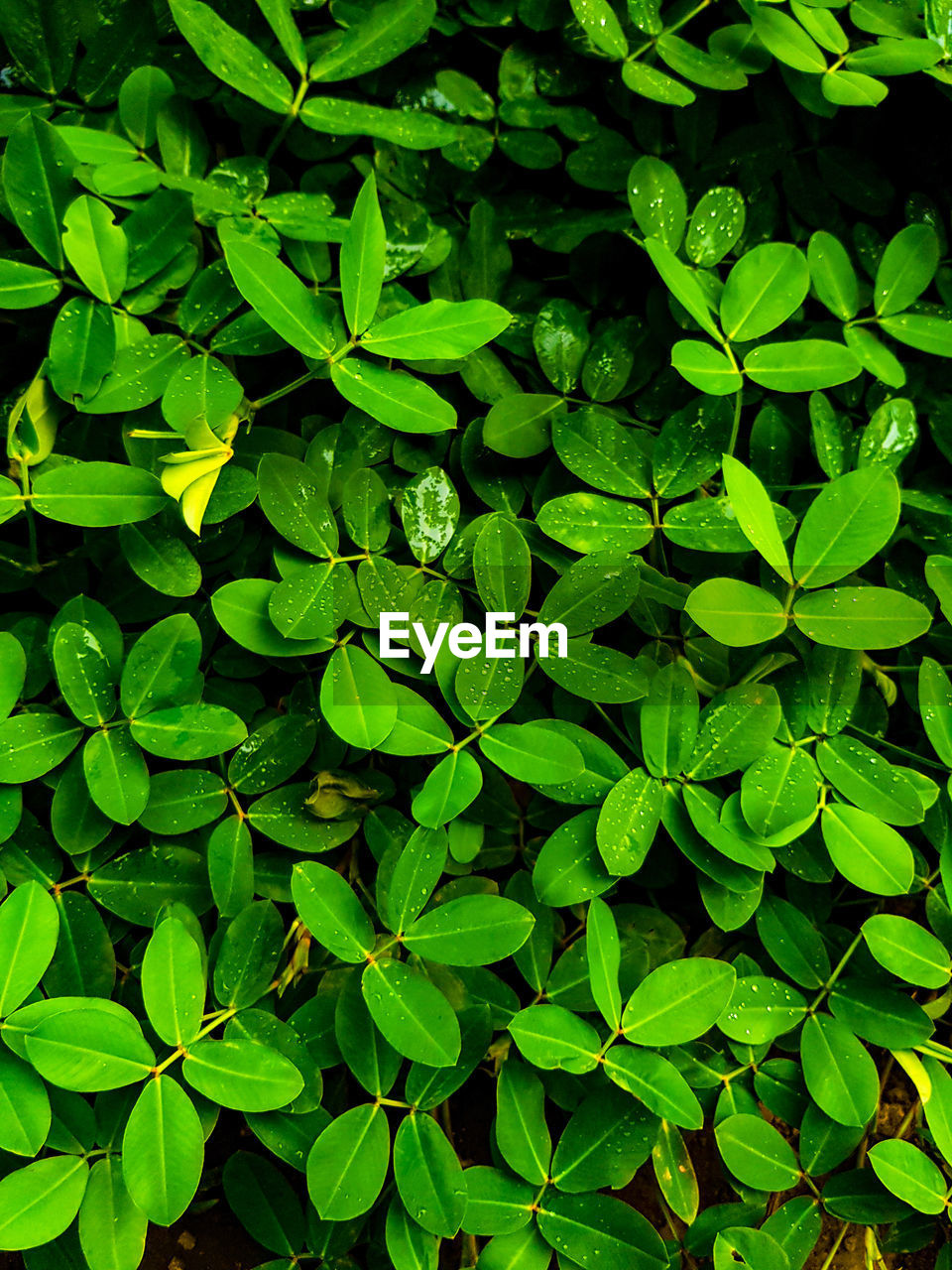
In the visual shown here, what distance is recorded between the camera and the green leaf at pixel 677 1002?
119 centimetres

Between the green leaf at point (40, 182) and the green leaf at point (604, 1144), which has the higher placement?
the green leaf at point (40, 182)

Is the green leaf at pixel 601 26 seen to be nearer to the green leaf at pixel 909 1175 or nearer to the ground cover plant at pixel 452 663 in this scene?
the ground cover plant at pixel 452 663

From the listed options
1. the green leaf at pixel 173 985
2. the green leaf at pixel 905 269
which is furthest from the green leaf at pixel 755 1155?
the green leaf at pixel 905 269

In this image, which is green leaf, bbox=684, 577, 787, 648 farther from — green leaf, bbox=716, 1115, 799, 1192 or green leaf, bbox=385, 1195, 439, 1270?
green leaf, bbox=385, 1195, 439, 1270

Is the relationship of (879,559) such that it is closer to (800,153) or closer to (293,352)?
(800,153)

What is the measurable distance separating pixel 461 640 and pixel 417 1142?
640 millimetres

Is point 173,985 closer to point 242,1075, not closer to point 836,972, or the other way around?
point 242,1075

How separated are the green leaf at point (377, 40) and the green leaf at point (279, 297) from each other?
0.63 feet

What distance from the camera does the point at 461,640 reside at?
1295mm

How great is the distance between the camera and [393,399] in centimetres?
125

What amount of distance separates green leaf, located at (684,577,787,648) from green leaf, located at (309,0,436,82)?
874 mm

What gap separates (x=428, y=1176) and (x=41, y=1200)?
46 centimetres

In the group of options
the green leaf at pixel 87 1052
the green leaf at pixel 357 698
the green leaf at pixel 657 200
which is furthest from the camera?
the green leaf at pixel 657 200

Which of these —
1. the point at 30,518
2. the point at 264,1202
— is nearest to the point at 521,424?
the point at 30,518
